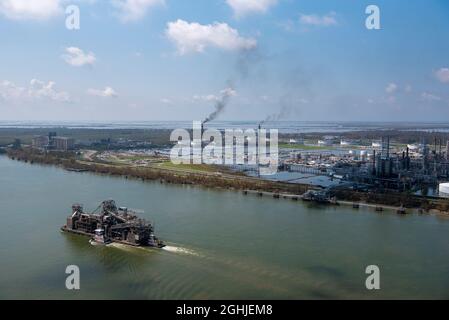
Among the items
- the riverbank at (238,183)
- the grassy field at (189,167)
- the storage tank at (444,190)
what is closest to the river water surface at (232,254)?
the riverbank at (238,183)

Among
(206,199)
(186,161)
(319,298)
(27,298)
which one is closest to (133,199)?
(206,199)

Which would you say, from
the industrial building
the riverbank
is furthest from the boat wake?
the industrial building

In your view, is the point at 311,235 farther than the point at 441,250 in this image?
Yes

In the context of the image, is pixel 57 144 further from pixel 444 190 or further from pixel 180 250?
pixel 180 250

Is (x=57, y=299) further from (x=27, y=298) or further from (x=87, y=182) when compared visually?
(x=87, y=182)

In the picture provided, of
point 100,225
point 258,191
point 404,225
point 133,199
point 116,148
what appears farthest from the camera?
point 116,148

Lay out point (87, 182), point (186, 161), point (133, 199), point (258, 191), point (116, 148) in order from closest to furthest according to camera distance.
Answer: point (133, 199) < point (258, 191) < point (87, 182) < point (186, 161) < point (116, 148)
